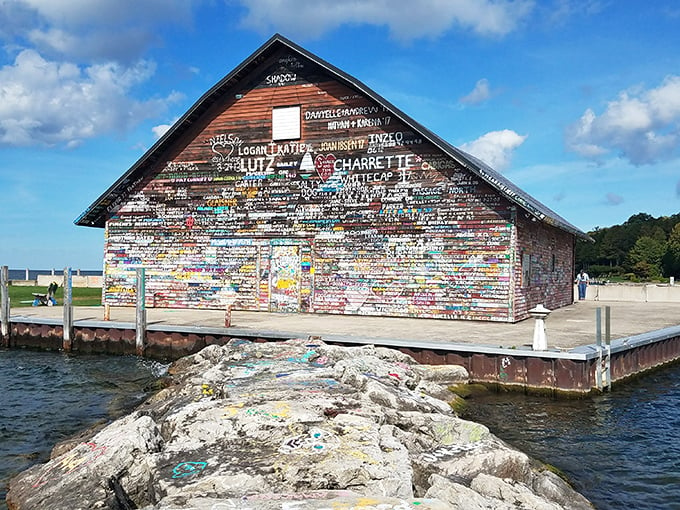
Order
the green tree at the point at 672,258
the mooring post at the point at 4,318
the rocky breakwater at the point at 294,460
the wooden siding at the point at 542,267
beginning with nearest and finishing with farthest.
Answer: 1. the rocky breakwater at the point at 294,460
2. the wooden siding at the point at 542,267
3. the mooring post at the point at 4,318
4. the green tree at the point at 672,258

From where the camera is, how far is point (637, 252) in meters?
78.8

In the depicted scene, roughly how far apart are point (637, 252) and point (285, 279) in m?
71.7

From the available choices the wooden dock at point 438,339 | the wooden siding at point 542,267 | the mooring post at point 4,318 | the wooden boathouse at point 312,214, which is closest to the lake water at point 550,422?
the wooden dock at point 438,339

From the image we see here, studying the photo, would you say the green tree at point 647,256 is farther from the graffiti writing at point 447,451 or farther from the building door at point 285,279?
the graffiti writing at point 447,451

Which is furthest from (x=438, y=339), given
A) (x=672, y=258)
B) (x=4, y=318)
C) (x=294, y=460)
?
(x=672, y=258)

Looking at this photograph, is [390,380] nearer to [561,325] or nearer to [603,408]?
[603,408]

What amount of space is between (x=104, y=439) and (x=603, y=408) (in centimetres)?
820

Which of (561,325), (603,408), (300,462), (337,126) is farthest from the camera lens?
(337,126)

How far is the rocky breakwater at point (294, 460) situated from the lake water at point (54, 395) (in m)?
1.39

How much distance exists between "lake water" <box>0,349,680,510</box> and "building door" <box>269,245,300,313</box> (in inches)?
218

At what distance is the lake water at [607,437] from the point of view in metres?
7.23

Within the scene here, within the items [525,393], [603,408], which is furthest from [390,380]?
[603,408]

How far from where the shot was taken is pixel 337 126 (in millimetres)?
18453

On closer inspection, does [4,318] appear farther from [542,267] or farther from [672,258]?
[672,258]
